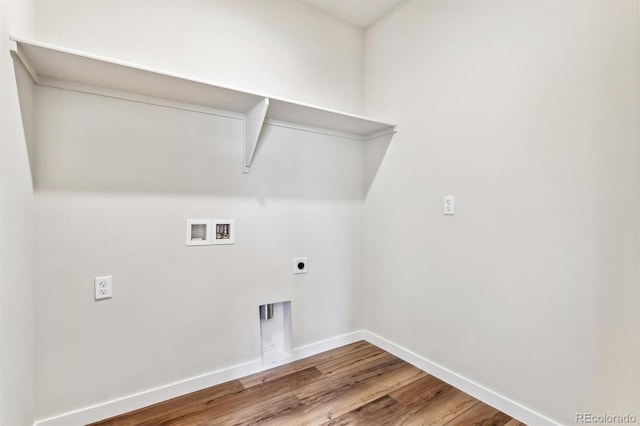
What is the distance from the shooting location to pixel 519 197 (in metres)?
1.58

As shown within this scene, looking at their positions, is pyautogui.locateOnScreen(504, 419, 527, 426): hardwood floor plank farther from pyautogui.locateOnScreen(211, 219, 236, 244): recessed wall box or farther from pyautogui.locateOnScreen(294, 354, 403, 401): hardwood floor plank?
pyautogui.locateOnScreen(211, 219, 236, 244): recessed wall box

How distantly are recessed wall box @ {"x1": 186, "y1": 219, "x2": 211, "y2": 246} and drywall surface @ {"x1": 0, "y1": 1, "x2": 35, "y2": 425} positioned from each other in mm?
689

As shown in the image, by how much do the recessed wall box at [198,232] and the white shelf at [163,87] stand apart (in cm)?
44

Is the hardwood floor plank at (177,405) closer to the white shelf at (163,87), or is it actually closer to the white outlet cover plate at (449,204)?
the white shelf at (163,87)

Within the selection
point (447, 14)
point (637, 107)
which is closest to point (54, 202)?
point (447, 14)

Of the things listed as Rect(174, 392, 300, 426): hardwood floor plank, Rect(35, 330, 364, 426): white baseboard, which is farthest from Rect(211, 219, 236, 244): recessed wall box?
Rect(174, 392, 300, 426): hardwood floor plank

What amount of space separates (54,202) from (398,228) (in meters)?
2.06

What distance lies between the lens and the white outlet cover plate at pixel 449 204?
6.23 ft

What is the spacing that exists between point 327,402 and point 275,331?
632mm

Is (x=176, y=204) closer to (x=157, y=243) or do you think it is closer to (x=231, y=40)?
(x=157, y=243)

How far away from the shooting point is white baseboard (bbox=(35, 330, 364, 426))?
4.92ft

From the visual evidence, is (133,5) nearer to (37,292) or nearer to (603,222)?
(37,292)

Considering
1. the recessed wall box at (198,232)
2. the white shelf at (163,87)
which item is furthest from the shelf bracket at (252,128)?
the recessed wall box at (198,232)

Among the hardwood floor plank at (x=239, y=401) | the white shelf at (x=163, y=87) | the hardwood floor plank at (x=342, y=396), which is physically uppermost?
the white shelf at (x=163, y=87)
